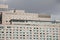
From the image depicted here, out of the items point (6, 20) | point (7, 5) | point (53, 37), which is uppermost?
point (7, 5)

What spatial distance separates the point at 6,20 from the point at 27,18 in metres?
11.9

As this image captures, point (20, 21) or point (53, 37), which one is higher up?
point (20, 21)

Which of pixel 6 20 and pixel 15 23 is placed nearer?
pixel 15 23

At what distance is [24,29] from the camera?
8956 centimetres

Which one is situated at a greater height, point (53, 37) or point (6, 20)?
point (6, 20)

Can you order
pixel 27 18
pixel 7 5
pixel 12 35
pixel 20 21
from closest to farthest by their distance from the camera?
pixel 12 35
pixel 20 21
pixel 27 18
pixel 7 5

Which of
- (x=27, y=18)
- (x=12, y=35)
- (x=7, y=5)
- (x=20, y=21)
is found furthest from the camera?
(x=7, y=5)

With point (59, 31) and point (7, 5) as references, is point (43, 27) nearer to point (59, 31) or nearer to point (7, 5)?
point (59, 31)

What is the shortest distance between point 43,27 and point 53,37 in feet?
23.9

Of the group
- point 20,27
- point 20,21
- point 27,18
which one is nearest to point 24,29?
point 20,27

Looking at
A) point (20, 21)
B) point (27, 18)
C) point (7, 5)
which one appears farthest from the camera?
point (7, 5)

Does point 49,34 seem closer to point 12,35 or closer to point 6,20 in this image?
point 12,35

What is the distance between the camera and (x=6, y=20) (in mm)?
102375

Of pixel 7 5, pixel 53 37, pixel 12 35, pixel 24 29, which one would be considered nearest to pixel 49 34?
pixel 53 37
